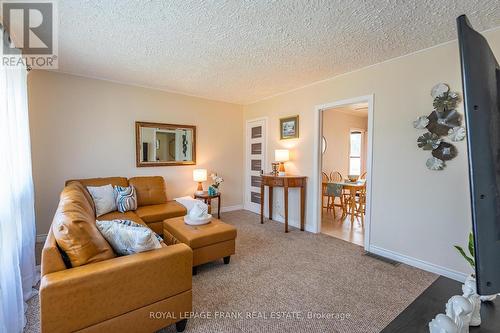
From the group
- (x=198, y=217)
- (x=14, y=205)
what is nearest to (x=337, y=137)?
(x=198, y=217)

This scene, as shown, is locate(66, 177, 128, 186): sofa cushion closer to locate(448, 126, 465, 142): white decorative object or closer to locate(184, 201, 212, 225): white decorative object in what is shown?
locate(184, 201, 212, 225): white decorative object

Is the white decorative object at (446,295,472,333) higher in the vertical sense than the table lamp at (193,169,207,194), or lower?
lower

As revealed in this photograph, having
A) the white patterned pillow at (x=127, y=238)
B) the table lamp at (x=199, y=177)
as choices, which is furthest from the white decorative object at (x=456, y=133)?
the table lamp at (x=199, y=177)

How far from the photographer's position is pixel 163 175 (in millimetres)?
4375

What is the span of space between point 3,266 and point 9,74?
146 cm

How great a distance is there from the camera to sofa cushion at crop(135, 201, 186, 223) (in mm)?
3244

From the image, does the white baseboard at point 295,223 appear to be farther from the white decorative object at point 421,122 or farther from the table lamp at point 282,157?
the white decorative object at point 421,122

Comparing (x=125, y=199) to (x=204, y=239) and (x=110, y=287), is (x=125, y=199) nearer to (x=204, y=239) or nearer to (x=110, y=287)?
(x=204, y=239)

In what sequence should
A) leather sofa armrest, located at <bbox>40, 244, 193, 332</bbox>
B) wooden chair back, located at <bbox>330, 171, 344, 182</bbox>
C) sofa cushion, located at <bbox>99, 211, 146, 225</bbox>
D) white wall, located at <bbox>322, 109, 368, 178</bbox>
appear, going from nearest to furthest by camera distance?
leather sofa armrest, located at <bbox>40, 244, 193, 332</bbox> → sofa cushion, located at <bbox>99, 211, 146, 225</bbox> → white wall, located at <bbox>322, 109, 368, 178</bbox> → wooden chair back, located at <bbox>330, 171, 344, 182</bbox>

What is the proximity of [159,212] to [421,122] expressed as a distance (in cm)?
349

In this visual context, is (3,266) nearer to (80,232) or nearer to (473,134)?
(80,232)

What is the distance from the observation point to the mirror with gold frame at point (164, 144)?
4098mm

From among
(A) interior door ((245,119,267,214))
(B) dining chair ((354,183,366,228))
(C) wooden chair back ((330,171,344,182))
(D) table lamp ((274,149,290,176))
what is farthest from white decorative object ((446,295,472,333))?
(C) wooden chair back ((330,171,344,182))

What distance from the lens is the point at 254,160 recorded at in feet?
17.1
